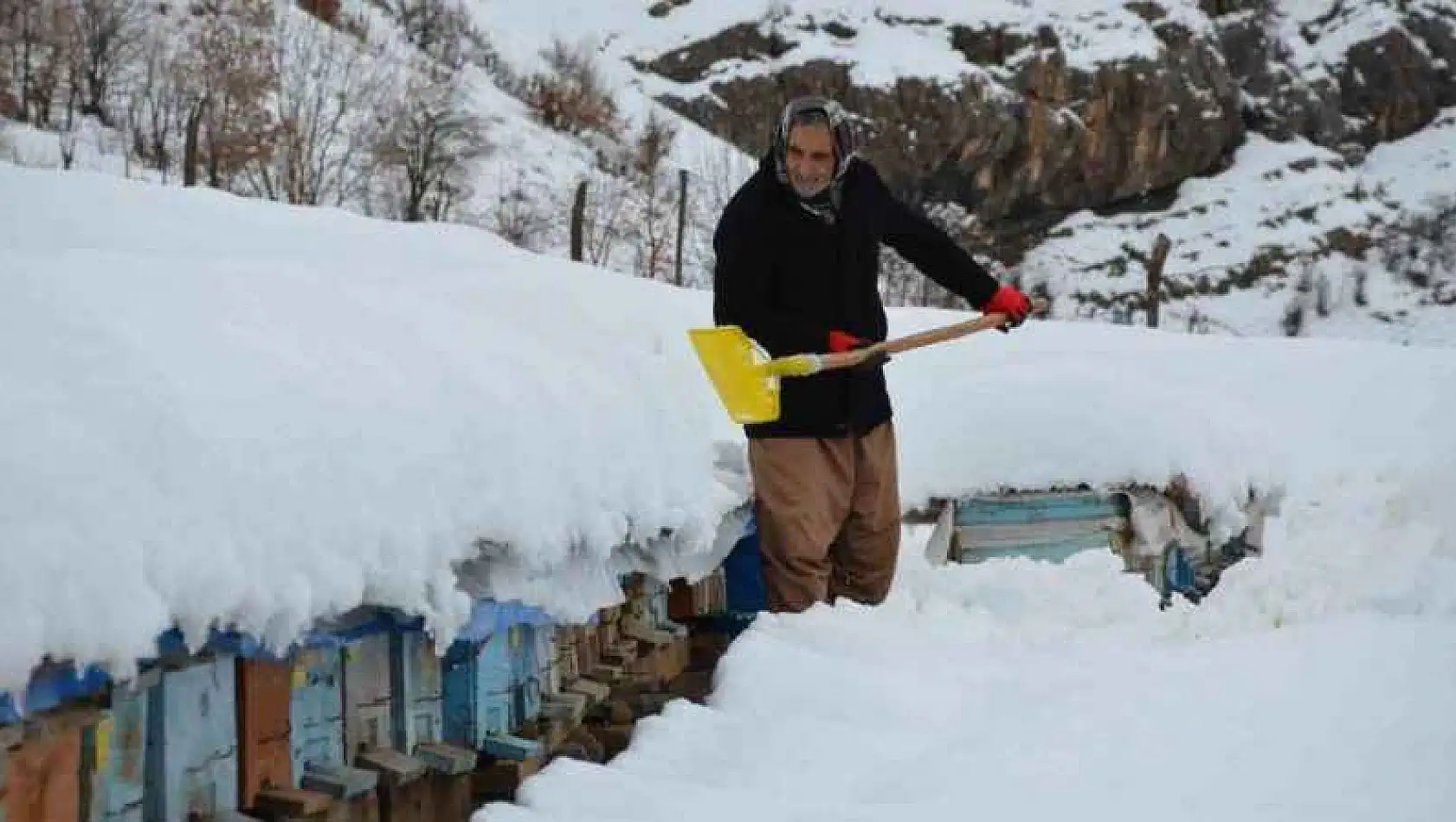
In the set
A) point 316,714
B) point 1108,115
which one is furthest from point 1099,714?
point 1108,115

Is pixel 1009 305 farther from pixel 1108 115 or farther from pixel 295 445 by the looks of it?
pixel 1108 115

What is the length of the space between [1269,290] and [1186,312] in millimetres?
2845

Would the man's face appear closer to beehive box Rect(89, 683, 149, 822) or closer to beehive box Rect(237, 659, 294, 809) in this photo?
beehive box Rect(237, 659, 294, 809)

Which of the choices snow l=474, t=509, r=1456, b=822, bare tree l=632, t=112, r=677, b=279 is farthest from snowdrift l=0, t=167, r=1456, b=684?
bare tree l=632, t=112, r=677, b=279

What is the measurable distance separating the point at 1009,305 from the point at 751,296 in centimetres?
65

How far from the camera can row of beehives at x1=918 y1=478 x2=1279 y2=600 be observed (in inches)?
188

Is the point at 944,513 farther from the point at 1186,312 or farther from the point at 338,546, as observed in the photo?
the point at 1186,312

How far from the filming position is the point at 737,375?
321cm

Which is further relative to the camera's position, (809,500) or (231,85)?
(231,85)

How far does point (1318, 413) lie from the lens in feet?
25.7

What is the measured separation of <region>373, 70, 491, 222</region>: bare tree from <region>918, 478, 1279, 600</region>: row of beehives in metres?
11.2

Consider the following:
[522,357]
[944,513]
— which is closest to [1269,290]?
[944,513]

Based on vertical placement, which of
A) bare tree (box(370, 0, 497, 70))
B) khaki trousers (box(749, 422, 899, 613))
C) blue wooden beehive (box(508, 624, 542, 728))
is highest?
bare tree (box(370, 0, 497, 70))

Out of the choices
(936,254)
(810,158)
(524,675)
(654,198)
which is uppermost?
(654,198)
